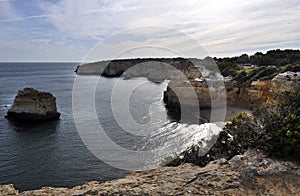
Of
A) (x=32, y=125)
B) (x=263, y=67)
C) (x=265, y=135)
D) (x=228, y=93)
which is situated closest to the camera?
(x=265, y=135)

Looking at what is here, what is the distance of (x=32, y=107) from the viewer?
1198 inches

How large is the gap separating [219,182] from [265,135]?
11.4 ft

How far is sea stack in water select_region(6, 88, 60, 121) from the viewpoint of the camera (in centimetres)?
2984

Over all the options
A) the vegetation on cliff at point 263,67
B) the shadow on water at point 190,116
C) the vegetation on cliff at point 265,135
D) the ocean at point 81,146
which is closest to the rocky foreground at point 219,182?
the vegetation on cliff at point 265,135

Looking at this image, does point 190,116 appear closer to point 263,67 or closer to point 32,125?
point 263,67

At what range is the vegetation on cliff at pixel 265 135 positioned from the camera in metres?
8.87

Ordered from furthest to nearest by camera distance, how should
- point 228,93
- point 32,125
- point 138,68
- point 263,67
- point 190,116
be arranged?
point 138,68 < point 263,67 < point 228,93 < point 190,116 < point 32,125

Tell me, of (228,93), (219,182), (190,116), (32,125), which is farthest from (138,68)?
(219,182)

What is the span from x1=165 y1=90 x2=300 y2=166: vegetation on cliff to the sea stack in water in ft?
78.3

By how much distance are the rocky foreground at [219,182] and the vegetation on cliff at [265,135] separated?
645mm

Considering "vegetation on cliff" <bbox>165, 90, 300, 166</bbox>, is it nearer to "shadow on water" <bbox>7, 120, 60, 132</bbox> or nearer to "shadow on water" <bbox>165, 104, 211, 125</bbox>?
"shadow on water" <bbox>165, 104, 211, 125</bbox>

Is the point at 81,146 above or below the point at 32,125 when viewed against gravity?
below

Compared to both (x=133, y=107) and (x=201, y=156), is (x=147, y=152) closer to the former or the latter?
(x=201, y=156)

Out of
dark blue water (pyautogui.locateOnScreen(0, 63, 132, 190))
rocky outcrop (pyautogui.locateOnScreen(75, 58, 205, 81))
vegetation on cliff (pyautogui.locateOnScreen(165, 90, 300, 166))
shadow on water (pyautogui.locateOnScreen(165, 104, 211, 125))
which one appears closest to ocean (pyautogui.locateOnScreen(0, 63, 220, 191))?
dark blue water (pyautogui.locateOnScreen(0, 63, 132, 190))
